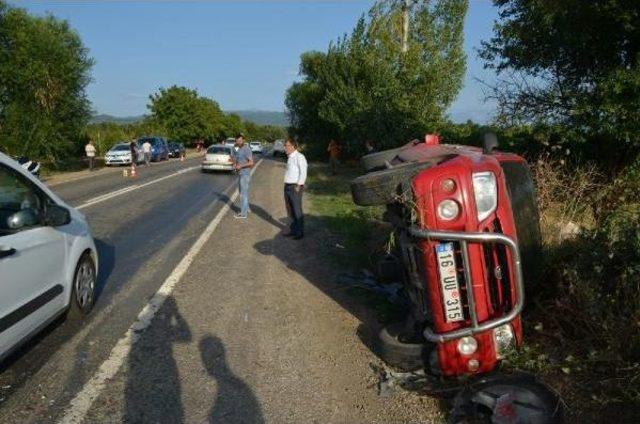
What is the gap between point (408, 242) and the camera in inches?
158

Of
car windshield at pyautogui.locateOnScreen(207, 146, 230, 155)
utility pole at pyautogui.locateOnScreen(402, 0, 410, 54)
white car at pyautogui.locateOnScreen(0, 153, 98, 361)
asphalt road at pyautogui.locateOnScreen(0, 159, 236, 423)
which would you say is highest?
utility pole at pyautogui.locateOnScreen(402, 0, 410, 54)

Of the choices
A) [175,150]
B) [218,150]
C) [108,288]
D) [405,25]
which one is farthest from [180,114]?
[108,288]

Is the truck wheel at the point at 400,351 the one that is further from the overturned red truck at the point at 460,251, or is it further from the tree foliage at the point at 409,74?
the tree foliage at the point at 409,74

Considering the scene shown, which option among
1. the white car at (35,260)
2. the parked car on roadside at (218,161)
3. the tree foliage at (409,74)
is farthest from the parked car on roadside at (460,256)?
the parked car on roadside at (218,161)

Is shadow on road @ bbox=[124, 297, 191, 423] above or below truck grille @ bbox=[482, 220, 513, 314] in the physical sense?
below

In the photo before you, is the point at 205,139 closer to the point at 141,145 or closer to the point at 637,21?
the point at 141,145

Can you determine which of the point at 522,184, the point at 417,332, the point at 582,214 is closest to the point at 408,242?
the point at 417,332

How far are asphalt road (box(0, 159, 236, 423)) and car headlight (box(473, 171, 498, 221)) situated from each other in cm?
301

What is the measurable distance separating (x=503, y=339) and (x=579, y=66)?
7293 mm

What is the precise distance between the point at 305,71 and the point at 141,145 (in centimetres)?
1481

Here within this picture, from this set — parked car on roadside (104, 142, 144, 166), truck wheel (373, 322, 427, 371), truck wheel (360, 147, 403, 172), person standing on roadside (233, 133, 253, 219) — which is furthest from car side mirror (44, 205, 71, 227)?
parked car on roadside (104, 142, 144, 166)

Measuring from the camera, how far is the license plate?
12.1 ft

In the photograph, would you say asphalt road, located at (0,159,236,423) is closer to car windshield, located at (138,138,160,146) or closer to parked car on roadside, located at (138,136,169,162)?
parked car on roadside, located at (138,136,169,162)

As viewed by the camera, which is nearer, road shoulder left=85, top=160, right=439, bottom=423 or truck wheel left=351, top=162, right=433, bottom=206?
road shoulder left=85, top=160, right=439, bottom=423
